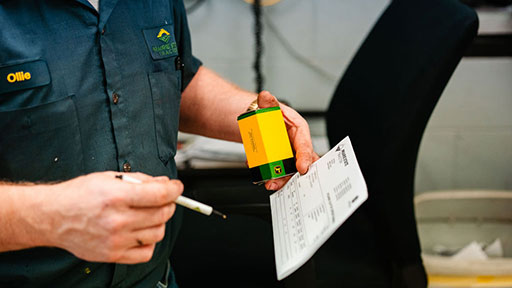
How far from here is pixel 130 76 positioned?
735 mm

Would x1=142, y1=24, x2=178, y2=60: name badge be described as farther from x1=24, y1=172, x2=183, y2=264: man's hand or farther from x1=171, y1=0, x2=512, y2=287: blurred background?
x1=171, y1=0, x2=512, y2=287: blurred background

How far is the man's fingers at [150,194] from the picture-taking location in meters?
0.48

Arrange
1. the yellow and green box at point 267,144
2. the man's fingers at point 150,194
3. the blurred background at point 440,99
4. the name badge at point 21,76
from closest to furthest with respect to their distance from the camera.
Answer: the man's fingers at point 150,194
the name badge at point 21,76
the yellow and green box at point 267,144
the blurred background at point 440,99

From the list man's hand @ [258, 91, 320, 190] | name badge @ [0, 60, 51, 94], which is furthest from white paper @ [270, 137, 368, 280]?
name badge @ [0, 60, 51, 94]

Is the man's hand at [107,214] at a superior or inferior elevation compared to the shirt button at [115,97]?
inferior

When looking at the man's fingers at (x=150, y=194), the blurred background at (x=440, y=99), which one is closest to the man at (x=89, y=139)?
the man's fingers at (x=150, y=194)

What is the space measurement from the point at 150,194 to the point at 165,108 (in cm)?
34

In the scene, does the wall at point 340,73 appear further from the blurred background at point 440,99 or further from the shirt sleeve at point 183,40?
the shirt sleeve at point 183,40

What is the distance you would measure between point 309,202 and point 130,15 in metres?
0.42

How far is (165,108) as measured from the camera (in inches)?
31.5

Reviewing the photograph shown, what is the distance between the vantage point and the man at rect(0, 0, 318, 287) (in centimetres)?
50

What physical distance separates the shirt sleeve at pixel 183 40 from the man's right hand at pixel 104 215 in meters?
0.42

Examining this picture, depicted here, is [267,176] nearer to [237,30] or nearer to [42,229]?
[42,229]

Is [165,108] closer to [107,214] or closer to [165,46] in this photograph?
[165,46]
